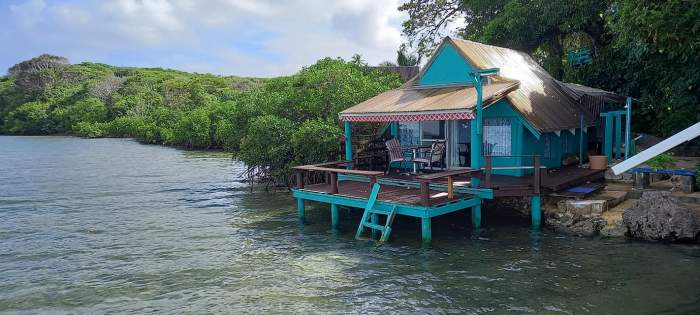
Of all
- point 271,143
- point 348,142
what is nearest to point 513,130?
point 348,142

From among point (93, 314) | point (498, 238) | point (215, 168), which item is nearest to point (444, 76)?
point (498, 238)

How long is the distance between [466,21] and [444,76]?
12.6 m

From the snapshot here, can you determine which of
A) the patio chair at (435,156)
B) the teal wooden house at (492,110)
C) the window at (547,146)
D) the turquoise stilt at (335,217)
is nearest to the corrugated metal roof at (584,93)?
the teal wooden house at (492,110)

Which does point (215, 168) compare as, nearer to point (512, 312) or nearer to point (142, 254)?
point (142, 254)

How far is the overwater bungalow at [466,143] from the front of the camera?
12461 millimetres

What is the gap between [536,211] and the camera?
12859 mm

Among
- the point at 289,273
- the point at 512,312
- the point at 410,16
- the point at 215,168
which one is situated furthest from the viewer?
the point at 215,168

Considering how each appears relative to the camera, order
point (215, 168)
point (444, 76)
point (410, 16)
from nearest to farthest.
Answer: point (444, 76) → point (410, 16) → point (215, 168)

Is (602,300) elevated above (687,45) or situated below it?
below

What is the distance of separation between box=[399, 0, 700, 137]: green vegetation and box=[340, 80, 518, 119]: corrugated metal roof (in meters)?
3.56

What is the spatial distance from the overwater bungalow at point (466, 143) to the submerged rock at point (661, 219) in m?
2.08

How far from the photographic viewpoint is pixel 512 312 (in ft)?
26.5

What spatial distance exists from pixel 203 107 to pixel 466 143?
4477 cm

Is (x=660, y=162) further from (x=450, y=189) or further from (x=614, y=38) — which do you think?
(x=614, y=38)
